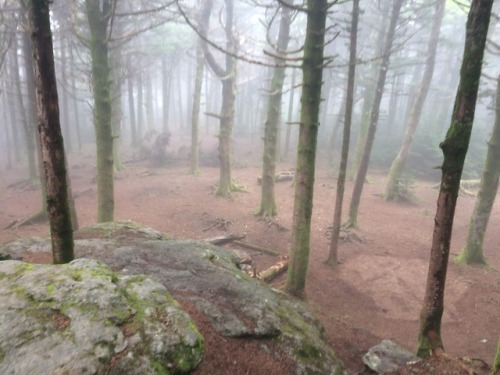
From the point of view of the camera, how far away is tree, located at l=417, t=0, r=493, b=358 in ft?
12.6

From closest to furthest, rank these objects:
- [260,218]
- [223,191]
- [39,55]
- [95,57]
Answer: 1. [39,55]
2. [95,57]
3. [260,218]
4. [223,191]

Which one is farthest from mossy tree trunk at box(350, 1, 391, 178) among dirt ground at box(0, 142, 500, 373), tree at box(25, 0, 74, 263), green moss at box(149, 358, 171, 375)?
green moss at box(149, 358, 171, 375)

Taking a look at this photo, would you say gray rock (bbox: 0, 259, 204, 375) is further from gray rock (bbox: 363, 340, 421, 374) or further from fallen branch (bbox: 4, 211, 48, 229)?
fallen branch (bbox: 4, 211, 48, 229)

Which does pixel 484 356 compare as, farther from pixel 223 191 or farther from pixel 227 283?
pixel 223 191

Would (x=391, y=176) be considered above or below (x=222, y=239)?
above

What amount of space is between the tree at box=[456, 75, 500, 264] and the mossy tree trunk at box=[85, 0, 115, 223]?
Answer: 11.6 m

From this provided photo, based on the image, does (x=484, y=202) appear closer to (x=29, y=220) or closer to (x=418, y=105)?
(x=418, y=105)

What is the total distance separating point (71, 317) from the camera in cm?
303

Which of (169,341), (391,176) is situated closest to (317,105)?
(169,341)

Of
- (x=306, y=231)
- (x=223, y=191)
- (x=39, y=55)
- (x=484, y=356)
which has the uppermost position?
(x=39, y=55)

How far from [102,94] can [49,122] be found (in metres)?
6.08

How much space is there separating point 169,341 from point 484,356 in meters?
6.74

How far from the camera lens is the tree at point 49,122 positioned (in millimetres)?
3598

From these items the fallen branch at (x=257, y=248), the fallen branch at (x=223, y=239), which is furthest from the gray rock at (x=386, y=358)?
the fallen branch at (x=223, y=239)
